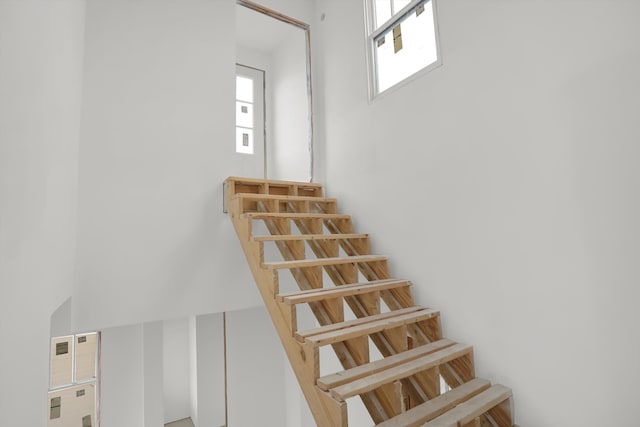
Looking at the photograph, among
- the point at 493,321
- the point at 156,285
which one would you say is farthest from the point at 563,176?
the point at 156,285

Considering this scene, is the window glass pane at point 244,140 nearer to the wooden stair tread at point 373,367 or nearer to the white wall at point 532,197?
the white wall at point 532,197

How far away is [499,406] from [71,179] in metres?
2.83

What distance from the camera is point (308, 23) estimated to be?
145 inches

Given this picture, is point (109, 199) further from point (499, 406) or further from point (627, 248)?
point (627, 248)

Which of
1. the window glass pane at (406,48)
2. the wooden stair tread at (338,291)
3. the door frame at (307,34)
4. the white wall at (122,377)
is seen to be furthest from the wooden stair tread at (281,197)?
the white wall at (122,377)

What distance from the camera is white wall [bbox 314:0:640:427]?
1479 millimetres

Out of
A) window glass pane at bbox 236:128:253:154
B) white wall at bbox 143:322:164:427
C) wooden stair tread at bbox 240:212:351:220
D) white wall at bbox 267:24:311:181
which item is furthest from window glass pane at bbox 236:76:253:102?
white wall at bbox 143:322:164:427

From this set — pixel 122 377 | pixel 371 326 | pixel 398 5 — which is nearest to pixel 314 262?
pixel 371 326

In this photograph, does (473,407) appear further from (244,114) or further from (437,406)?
(244,114)

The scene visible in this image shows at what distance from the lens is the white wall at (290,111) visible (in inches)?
156

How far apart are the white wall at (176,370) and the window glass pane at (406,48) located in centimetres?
494

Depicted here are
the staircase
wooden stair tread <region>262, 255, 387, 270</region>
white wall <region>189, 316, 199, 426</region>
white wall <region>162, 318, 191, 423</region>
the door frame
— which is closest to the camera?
the staircase

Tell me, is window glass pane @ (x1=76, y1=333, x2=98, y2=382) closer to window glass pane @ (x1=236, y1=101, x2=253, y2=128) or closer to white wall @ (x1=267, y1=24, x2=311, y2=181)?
white wall @ (x1=267, y1=24, x2=311, y2=181)

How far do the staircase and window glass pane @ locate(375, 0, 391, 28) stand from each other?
1.68m
